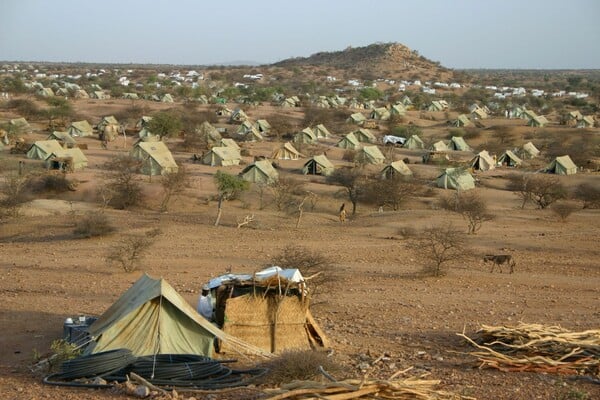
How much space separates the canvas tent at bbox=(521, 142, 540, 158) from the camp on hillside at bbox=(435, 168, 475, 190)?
38.1 ft

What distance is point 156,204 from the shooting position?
2311cm

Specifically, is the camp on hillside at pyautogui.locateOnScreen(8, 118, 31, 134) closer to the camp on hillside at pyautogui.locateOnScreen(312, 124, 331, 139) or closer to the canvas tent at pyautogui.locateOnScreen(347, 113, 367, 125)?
the camp on hillside at pyautogui.locateOnScreen(312, 124, 331, 139)

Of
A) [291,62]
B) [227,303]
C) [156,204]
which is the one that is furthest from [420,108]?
[291,62]

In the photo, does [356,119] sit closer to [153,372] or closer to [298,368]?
[153,372]

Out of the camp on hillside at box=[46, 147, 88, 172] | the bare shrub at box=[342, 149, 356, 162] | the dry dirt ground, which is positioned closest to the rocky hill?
the bare shrub at box=[342, 149, 356, 162]

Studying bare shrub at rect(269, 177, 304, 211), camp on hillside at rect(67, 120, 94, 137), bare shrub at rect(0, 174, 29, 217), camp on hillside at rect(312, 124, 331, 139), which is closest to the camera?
bare shrub at rect(0, 174, 29, 217)

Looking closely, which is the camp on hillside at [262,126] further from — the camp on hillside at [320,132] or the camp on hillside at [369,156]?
the camp on hillside at [369,156]

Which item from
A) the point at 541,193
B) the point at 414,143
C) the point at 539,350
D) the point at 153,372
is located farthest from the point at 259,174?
the point at 153,372

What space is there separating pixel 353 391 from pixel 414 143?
3566cm

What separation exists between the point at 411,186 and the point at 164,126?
53.5 feet

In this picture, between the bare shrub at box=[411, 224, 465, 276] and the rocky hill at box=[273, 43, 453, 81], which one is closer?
the bare shrub at box=[411, 224, 465, 276]

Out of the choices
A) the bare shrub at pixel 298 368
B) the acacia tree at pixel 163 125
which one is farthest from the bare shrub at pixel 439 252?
the acacia tree at pixel 163 125

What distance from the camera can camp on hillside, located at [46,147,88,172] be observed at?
28.8 metres

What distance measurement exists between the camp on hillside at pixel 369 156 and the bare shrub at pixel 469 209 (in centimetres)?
864
